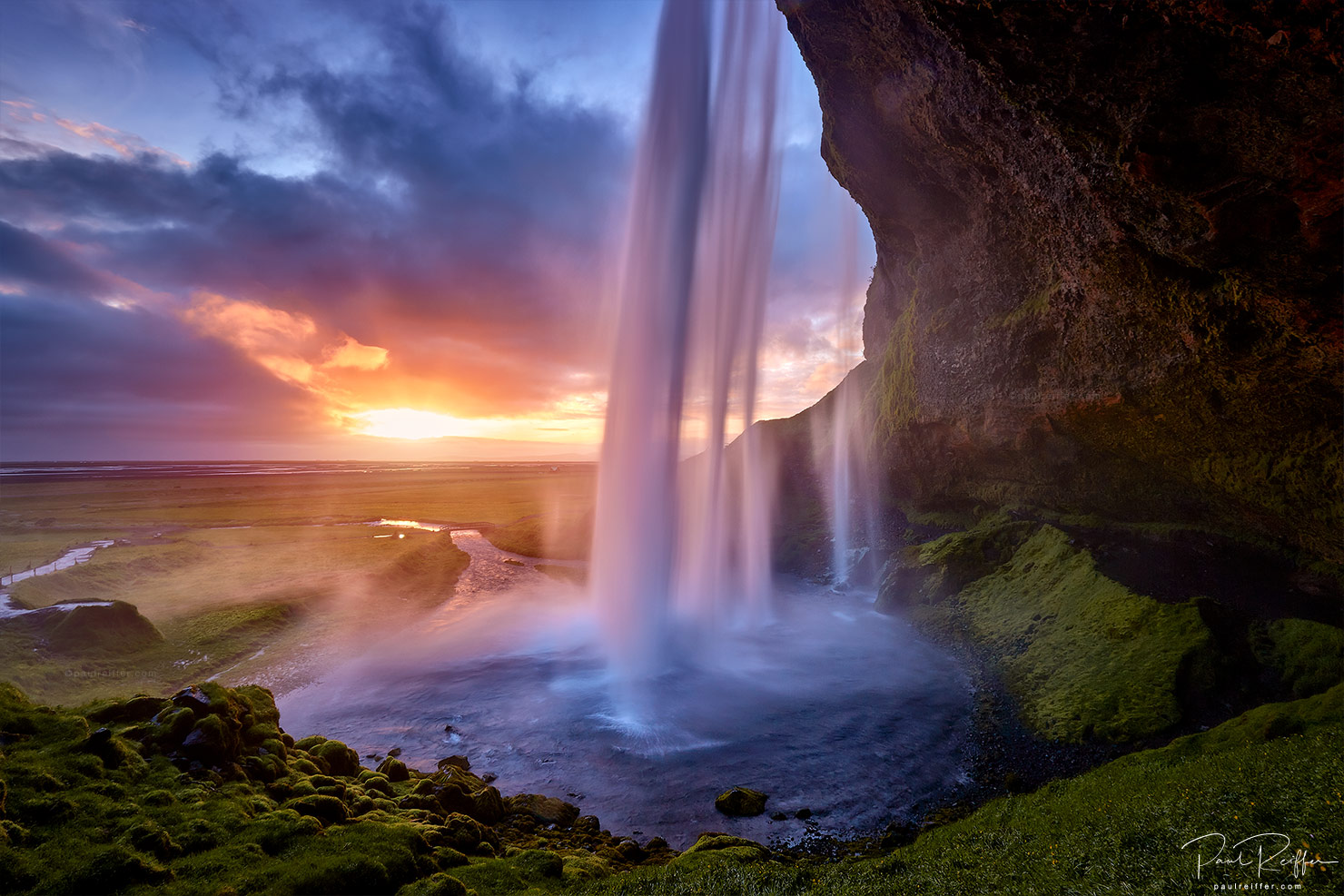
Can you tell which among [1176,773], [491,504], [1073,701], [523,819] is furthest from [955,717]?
[491,504]

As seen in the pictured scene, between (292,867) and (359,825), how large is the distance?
205cm

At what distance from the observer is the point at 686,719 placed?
23172 millimetres

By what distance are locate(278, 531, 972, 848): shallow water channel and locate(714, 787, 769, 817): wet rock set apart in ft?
0.81

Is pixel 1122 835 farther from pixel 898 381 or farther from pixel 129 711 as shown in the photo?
pixel 898 381

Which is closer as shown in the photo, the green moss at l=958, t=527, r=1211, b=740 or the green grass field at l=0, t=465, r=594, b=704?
the green moss at l=958, t=527, r=1211, b=740

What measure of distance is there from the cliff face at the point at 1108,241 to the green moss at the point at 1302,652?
5011 mm

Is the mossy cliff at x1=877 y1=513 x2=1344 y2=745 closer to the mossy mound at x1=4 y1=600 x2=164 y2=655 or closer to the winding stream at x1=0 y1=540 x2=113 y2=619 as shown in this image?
the mossy mound at x1=4 y1=600 x2=164 y2=655

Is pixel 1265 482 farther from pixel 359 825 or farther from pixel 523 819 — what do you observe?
pixel 359 825

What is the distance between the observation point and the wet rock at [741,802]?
55.8 ft

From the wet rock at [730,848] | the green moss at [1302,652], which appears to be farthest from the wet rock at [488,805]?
the green moss at [1302,652]

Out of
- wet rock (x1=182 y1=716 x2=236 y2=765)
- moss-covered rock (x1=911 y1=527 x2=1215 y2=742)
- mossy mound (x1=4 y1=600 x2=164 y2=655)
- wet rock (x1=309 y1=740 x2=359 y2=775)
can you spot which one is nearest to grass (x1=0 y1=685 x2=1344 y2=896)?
wet rock (x1=182 y1=716 x2=236 y2=765)

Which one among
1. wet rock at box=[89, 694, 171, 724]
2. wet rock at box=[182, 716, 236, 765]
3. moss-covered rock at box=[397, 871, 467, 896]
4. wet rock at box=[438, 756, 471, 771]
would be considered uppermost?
wet rock at box=[89, 694, 171, 724]

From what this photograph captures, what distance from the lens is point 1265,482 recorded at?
2392cm
